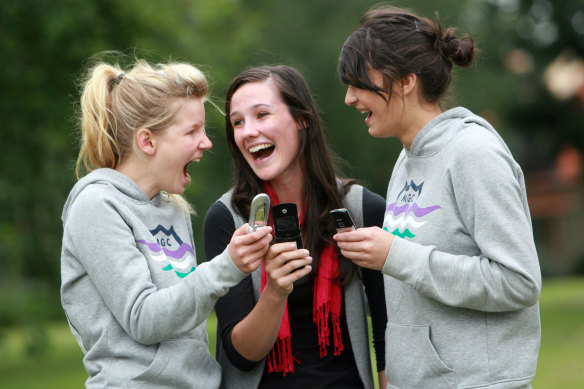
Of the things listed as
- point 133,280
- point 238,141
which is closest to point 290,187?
point 238,141

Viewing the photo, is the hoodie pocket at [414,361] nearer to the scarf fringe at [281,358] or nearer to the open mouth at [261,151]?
the scarf fringe at [281,358]

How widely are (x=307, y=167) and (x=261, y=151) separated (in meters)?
0.25

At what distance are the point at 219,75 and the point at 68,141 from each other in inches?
121

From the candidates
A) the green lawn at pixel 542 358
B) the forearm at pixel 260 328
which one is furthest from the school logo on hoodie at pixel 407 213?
the green lawn at pixel 542 358

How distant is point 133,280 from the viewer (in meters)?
2.86

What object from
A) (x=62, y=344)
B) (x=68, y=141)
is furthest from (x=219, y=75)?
(x=62, y=344)

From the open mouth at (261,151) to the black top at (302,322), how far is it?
0.29m

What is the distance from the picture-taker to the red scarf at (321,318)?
3.37 meters

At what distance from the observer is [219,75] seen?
13.1 meters

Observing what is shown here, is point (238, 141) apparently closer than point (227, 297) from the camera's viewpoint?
No

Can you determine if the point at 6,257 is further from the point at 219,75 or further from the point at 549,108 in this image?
the point at 549,108

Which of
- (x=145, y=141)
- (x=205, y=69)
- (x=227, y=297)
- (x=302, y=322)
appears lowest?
(x=302, y=322)

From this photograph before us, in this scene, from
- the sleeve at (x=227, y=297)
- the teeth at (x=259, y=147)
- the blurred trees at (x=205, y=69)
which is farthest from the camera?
the blurred trees at (x=205, y=69)

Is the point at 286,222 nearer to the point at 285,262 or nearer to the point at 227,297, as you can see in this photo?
the point at 285,262
